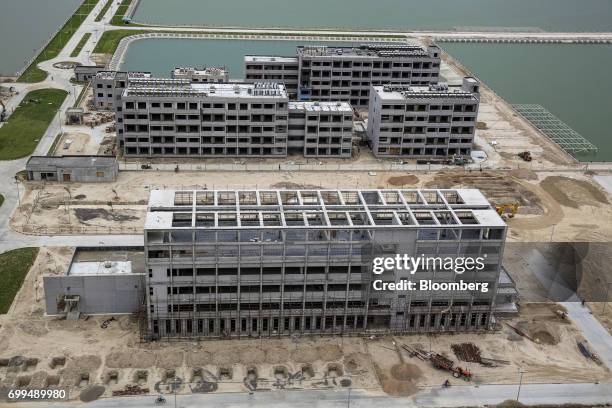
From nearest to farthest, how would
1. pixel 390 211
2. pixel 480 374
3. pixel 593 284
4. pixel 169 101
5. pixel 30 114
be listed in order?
1. pixel 480 374
2. pixel 390 211
3. pixel 593 284
4. pixel 169 101
5. pixel 30 114

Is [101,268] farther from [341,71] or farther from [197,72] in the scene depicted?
[341,71]

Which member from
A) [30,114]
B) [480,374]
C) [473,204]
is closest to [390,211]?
[473,204]

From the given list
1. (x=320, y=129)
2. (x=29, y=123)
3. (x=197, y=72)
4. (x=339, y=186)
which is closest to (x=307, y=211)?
(x=339, y=186)

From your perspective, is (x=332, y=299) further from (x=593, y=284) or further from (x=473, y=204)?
(x=593, y=284)

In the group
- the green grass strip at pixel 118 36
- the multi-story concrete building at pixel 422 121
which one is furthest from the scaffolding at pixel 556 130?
the green grass strip at pixel 118 36

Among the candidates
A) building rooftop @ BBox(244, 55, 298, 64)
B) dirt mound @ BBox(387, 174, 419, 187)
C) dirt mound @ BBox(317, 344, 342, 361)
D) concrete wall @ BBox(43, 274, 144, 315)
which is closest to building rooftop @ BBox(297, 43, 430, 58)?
building rooftop @ BBox(244, 55, 298, 64)

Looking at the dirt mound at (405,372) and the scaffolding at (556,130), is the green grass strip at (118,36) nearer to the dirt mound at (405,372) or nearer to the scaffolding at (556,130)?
the scaffolding at (556,130)
